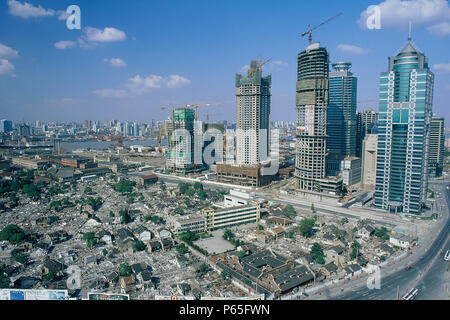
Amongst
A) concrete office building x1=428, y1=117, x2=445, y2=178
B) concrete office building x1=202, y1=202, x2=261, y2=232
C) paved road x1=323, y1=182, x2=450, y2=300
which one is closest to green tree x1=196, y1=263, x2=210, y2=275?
paved road x1=323, y1=182, x2=450, y2=300

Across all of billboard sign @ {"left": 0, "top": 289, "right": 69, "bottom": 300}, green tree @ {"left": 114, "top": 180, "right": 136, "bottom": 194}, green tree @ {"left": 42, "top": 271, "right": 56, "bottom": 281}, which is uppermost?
billboard sign @ {"left": 0, "top": 289, "right": 69, "bottom": 300}

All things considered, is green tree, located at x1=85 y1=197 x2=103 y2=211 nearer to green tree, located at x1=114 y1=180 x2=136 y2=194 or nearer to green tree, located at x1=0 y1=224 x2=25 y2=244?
green tree, located at x1=114 y1=180 x2=136 y2=194

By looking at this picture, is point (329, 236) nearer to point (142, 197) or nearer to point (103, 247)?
point (103, 247)

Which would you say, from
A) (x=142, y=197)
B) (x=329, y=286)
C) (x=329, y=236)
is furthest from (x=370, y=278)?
(x=142, y=197)

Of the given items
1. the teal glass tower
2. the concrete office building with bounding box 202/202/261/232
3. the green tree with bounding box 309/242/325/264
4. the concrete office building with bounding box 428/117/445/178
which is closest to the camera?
the green tree with bounding box 309/242/325/264
